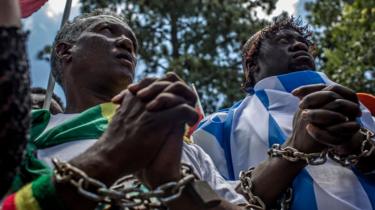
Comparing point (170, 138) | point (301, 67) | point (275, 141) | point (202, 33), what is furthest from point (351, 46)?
point (170, 138)

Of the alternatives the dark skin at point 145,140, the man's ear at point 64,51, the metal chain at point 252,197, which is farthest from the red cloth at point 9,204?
the man's ear at point 64,51

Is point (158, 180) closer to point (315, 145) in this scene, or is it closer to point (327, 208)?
point (315, 145)

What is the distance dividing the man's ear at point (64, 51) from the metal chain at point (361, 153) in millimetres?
1524

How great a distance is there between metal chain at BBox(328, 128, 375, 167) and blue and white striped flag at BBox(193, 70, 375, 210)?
0.22 m

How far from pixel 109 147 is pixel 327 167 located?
1518mm

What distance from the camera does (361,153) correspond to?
2887 millimetres

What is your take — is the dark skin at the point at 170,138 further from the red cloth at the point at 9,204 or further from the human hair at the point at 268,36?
the human hair at the point at 268,36

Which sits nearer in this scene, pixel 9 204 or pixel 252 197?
pixel 9 204

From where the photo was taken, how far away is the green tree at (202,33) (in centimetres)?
1597

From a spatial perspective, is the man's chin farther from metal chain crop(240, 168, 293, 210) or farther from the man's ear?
metal chain crop(240, 168, 293, 210)

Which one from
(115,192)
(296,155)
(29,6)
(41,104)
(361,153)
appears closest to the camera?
(115,192)

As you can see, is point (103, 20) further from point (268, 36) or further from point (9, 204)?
point (9, 204)

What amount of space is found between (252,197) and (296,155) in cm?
23

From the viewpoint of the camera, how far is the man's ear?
3873 mm
